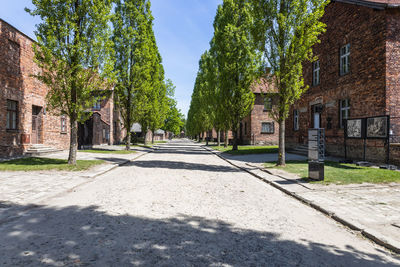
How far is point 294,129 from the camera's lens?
2138 cm

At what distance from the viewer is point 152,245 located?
10.9 feet

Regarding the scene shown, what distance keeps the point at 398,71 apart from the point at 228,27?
13495mm

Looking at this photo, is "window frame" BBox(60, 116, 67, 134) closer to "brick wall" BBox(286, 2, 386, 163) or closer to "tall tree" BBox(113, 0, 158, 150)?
"tall tree" BBox(113, 0, 158, 150)

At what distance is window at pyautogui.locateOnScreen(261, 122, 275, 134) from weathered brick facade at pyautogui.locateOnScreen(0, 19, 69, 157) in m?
26.1

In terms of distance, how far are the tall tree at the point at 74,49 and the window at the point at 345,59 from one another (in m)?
13.3

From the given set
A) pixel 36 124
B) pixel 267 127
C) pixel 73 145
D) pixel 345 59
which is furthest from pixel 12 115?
pixel 267 127

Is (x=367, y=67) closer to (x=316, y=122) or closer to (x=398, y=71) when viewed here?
(x=398, y=71)

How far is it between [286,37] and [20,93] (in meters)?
14.7

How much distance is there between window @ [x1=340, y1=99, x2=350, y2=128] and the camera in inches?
598

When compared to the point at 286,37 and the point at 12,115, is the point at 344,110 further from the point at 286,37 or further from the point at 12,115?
the point at 12,115

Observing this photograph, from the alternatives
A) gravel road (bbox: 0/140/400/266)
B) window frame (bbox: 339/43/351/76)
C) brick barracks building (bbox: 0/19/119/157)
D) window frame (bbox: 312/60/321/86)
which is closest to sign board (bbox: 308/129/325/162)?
gravel road (bbox: 0/140/400/266)

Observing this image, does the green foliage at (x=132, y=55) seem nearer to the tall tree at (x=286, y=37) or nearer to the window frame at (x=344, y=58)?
the tall tree at (x=286, y=37)

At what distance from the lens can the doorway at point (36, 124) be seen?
16594 mm

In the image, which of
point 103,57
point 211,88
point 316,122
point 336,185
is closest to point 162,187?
point 336,185
